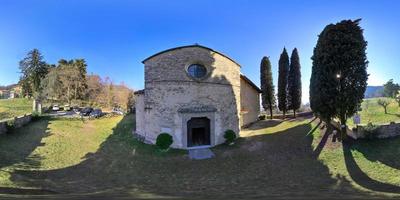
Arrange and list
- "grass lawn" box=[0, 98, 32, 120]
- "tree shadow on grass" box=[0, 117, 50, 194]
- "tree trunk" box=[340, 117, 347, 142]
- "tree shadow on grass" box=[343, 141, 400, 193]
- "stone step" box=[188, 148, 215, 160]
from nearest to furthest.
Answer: "tree shadow on grass" box=[343, 141, 400, 193] < "tree shadow on grass" box=[0, 117, 50, 194] < "tree trunk" box=[340, 117, 347, 142] < "stone step" box=[188, 148, 215, 160] < "grass lawn" box=[0, 98, 32, 120]

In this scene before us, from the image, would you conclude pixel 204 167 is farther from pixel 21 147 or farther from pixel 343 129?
pixel 21 147

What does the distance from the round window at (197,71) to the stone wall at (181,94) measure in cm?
38

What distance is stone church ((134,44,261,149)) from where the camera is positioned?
2566 centimetres

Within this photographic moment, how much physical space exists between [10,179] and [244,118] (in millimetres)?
24960

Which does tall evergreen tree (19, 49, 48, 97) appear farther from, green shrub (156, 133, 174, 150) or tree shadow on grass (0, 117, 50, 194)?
green shrub (156, 133, 174, 150)

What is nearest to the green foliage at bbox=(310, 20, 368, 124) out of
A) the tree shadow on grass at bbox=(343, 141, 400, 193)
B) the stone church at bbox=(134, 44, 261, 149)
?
the tree shadow on grass at bbox=(343, 141, 400, 193)

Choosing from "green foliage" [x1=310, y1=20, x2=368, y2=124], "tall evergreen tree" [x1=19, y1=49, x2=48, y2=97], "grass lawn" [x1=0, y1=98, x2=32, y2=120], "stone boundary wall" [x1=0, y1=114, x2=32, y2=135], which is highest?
"tall evergreen tree" [x1=19, y1=49, x2=48, y2=97]

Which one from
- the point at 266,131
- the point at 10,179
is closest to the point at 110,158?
the point at 10,179

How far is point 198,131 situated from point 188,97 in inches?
130

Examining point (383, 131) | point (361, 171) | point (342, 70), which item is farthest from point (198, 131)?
point (383, 131)

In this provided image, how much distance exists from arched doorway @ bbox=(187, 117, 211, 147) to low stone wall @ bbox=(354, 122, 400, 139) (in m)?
11.9

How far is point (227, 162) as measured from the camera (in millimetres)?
21672

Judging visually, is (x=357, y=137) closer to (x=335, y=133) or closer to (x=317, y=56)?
(x=335, y=133)

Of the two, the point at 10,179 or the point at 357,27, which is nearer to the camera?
the point at 10,179
